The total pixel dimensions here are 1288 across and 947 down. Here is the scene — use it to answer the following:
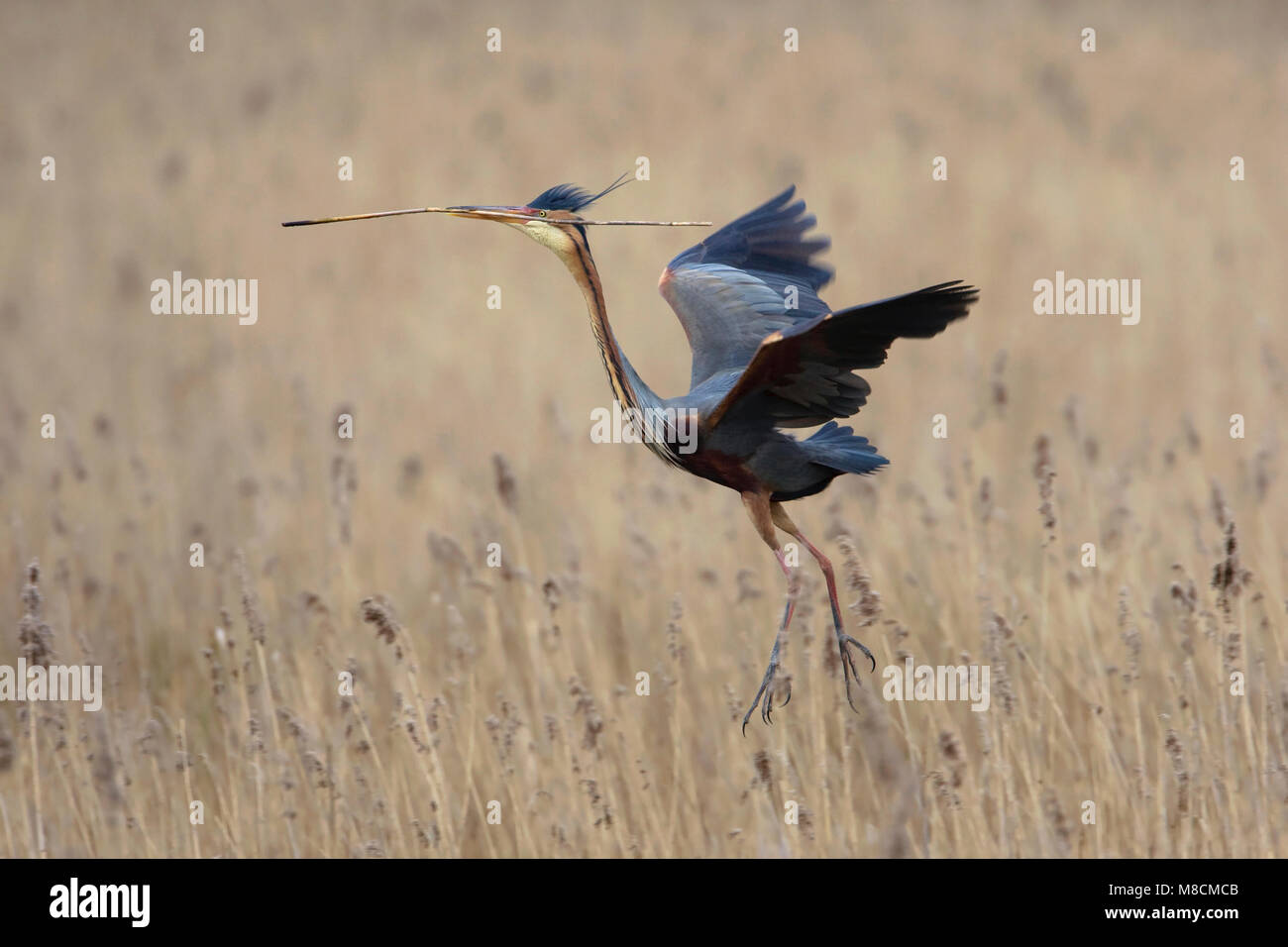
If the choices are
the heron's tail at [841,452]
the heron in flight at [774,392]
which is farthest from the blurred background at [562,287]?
the heron in flight at [774,392]

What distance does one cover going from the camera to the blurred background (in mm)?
6891

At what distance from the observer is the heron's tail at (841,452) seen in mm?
3229

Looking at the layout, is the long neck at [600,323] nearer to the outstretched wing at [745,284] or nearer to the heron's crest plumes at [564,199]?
the heron's crest plumes at [564,199]

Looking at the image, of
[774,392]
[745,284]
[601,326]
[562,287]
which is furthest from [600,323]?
[562,287]

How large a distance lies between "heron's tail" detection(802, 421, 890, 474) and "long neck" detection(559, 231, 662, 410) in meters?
0.43

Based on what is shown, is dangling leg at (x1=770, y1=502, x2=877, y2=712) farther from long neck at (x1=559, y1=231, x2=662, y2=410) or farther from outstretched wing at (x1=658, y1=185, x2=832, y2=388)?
outstretched wing at (x1=658, y1=185, x2=832, y2=388)

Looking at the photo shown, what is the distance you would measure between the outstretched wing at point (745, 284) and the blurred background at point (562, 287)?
1.13 meters

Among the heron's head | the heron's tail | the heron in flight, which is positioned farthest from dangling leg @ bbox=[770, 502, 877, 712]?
the heron's head

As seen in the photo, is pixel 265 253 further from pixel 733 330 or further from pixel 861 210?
pixel 733 330

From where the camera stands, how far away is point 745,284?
4070mm

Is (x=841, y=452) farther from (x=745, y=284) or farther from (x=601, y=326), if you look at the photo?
(x=745, y=284)

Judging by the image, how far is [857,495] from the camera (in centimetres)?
732

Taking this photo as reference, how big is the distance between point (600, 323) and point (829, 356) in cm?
52
